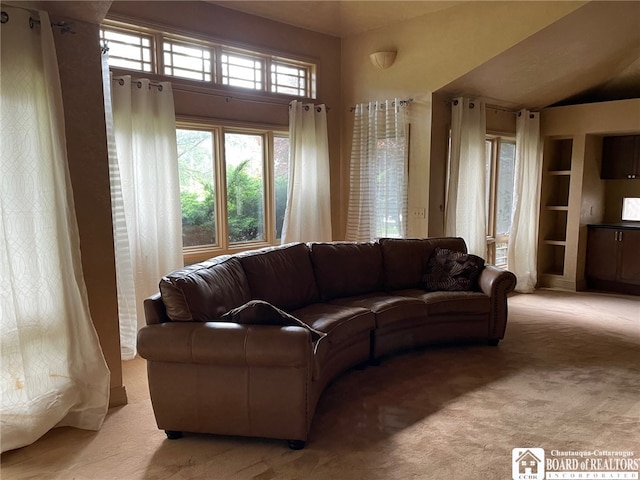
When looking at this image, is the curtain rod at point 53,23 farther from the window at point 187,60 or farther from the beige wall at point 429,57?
the beige wall at point 429,57

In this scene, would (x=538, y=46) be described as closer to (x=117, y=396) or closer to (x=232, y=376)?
(x=232, y=376)

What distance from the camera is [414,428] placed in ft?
8.59

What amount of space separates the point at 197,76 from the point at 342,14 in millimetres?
1750

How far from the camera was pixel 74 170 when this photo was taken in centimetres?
274

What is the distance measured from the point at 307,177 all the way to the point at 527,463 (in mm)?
3577

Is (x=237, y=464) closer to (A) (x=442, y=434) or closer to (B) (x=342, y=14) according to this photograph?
(A) (x=442, y=434)

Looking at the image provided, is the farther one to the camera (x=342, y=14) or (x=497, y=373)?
(x=342, y=14)

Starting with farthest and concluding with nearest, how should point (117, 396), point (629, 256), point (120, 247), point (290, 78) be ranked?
point (629, 256) → point (290, 78) → point (120, 247) → point (117, 396)

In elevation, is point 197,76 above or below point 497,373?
above

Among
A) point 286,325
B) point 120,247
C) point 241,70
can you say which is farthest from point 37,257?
point 241,70

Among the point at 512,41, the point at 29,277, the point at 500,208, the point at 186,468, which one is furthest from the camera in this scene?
the point at 500,208

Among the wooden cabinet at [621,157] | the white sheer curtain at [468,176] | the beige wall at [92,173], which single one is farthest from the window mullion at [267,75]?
the wooden cabinet at [621,157]

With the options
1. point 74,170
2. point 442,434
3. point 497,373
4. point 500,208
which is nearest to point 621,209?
Result: point 500,208

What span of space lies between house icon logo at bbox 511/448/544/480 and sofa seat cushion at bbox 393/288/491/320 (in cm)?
147
